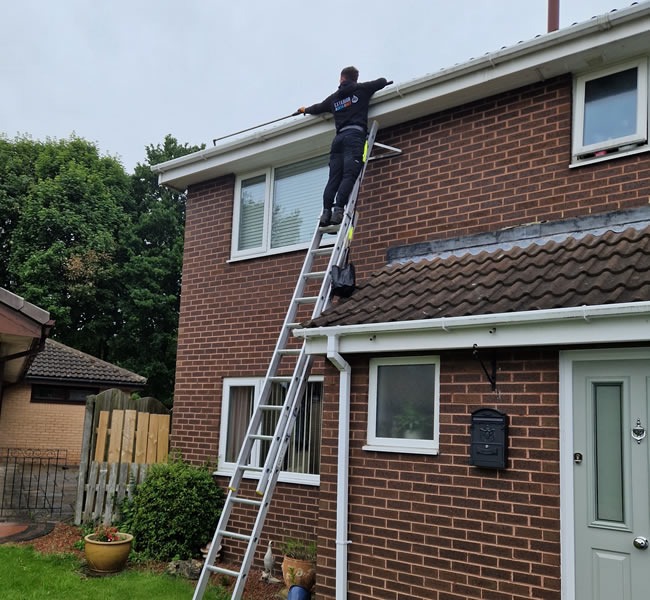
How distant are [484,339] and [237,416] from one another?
16.1 feet

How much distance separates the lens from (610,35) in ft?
20.7

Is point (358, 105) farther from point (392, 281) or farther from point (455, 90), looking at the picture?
point (392, 281)

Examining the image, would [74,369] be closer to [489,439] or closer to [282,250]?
[282,250]

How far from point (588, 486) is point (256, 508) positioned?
4942 mm

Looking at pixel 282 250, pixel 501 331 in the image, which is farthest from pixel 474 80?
pixel 282 250

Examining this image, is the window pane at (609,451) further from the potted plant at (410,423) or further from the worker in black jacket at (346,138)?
the worker in black jacket at (346,138)

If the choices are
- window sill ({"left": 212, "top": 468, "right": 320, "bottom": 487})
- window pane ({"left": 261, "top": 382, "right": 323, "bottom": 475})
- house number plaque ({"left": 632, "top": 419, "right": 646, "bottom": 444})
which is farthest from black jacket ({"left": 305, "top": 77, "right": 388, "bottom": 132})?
house number plaque ({"left": 632, "top": 419, "right": 646, "bottom": 444})

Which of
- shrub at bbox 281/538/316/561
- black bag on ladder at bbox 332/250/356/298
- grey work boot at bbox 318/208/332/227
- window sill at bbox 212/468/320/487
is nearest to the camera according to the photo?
black bag on ladder at bbox 332/250/356/298

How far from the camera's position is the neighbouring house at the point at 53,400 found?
2094 cm

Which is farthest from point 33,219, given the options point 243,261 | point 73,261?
point 243,261

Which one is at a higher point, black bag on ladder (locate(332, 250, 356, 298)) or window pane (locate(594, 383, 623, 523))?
black bag on ladder (locate(332, 250, 356, 298))

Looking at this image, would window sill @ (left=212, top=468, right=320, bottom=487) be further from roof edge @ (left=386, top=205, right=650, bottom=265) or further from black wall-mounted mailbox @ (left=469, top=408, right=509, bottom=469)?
black wall-mounted mailbox @ (left=469, top=408, right=509, bottom=469)

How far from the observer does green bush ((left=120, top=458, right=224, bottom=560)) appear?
8.44 metres

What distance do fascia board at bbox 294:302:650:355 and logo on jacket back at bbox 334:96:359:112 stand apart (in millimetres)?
3126
